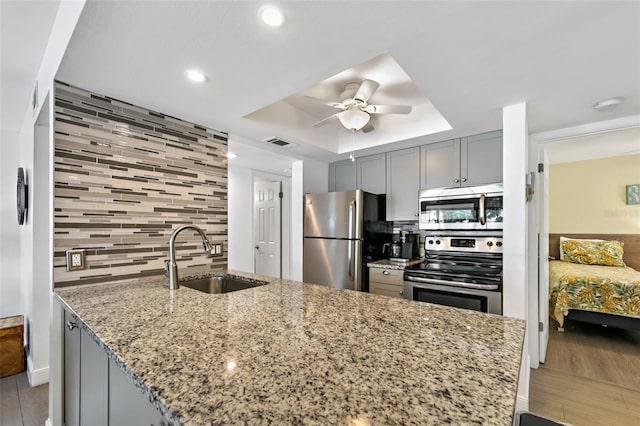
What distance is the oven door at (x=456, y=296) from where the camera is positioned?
223 cm

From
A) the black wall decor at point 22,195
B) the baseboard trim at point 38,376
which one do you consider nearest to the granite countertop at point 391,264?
the baseboard trim at point 38,376

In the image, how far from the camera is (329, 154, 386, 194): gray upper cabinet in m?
3.40

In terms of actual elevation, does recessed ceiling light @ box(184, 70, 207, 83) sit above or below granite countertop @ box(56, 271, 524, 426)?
above

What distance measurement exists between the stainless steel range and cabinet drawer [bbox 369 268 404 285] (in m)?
0.16

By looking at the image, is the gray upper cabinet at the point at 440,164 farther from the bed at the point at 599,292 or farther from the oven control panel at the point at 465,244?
the bed at the point at 599,292

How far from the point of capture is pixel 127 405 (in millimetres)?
923

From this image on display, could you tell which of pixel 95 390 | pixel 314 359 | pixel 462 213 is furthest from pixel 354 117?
pixel 95 390

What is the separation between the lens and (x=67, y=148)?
173 cm

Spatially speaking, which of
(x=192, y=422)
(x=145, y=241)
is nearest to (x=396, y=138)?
A: (x=145, y=241)

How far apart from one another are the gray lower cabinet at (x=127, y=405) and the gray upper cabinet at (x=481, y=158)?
2853 mm

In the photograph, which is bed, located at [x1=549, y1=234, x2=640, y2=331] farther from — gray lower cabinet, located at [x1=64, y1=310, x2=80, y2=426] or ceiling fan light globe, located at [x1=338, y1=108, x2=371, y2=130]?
gray lower cabinet, located at [x1=64, y1=310, x2=80, y2=426]

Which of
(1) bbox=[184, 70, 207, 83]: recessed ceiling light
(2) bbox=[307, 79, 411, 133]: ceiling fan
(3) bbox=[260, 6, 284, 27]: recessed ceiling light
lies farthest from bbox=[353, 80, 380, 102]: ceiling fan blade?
(1) bbox=[184, 70, 207, 83]: recessed ceiling light

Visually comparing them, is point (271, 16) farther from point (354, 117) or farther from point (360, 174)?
point (360, 174)

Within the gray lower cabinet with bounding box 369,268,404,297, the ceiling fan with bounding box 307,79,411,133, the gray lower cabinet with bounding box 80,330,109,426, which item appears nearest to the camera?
the gray lower cabinet with bounding box 80,330,109,426
